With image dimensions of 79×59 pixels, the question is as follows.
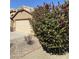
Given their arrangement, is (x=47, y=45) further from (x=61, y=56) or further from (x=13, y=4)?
(x=13, y=4)

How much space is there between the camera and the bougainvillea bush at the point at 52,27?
1.82 metres

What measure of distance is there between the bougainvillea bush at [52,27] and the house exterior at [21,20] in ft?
0.16

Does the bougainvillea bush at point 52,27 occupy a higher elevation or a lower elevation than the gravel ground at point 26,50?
higher

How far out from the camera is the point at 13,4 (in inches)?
71.7

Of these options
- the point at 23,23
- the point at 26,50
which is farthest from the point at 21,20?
the point at 26,50

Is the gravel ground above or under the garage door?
under

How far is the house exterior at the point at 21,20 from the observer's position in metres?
1.81

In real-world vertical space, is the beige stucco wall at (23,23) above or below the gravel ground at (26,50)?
above

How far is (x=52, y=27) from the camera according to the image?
1820 mm

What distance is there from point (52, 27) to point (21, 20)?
0.30 meters

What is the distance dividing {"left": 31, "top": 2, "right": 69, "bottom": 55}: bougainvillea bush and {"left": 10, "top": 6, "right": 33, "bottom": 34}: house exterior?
50 millimetres

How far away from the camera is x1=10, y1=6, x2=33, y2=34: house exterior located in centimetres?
181

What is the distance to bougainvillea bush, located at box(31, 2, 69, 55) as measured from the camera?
182cm

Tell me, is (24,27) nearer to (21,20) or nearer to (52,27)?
(21,20)
